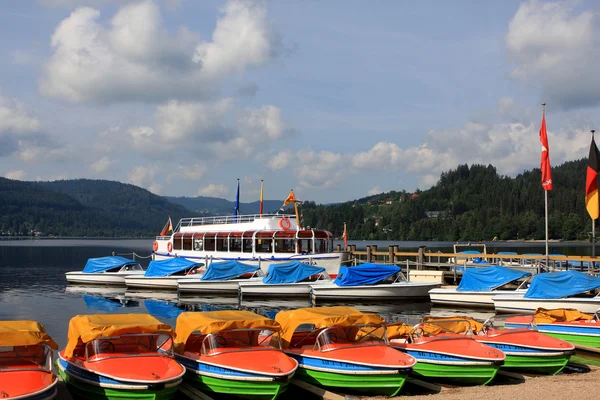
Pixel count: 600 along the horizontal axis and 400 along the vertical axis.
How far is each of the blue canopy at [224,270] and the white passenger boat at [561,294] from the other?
17931 millimetres

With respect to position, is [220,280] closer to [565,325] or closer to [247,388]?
[565,325]

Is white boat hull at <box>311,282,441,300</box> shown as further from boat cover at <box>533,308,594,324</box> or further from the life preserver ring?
boat cover at <box>533,308,594,324</box>

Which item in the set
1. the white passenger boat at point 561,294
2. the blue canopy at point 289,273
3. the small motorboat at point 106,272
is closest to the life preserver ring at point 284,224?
the blue canopy at point 289,273

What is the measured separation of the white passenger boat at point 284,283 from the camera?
36.6 metres

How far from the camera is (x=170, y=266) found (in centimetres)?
4416

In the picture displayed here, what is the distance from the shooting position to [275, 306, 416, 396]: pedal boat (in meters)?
13.6

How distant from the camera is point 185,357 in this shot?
562 inches

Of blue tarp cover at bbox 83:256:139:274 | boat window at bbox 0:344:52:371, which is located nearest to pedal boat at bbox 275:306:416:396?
boat window at bbox 0:344:52:371

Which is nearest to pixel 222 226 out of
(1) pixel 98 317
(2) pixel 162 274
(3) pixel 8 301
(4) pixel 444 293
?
(2) pixel 162 274

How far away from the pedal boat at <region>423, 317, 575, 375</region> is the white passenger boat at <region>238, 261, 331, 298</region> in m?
20.5

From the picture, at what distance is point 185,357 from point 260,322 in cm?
201

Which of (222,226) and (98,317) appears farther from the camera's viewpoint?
(222,226)

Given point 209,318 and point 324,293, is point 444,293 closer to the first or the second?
point 324,293

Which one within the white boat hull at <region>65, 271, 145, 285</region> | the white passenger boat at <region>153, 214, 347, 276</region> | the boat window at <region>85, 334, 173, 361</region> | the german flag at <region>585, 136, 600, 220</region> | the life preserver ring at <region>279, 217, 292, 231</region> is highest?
the german flag at <region>585, 136, 600, 220</region>
